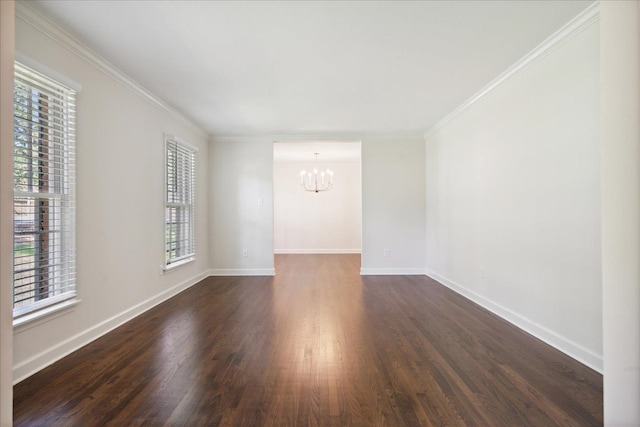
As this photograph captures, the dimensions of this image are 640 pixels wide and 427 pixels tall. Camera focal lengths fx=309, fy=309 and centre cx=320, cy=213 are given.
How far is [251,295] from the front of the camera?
13.8ft

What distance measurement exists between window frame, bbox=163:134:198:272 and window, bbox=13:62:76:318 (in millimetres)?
1526

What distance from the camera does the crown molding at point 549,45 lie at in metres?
2.12

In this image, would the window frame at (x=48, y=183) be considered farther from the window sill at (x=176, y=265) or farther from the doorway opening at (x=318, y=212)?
the doorway opening at (x=318, y=212)

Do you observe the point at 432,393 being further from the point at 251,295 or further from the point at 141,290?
the point at 141,290

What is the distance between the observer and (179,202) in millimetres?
4457

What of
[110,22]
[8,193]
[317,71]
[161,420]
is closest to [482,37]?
[317,71]

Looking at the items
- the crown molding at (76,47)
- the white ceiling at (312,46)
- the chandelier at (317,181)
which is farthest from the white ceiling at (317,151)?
the crown molding at (76,47)

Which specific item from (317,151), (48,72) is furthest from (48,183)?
(317,151)

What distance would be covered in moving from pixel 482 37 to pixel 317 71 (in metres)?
1.41

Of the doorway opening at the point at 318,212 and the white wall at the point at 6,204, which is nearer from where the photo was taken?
the white wall at the point at 6,204

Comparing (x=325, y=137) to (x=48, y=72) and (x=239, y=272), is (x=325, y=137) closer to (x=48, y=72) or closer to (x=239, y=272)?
(x=239, y=272)

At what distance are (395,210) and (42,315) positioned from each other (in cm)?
480

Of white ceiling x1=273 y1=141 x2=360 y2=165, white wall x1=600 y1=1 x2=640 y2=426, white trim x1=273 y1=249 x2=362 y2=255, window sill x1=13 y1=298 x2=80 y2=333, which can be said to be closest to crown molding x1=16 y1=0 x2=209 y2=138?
window sill x1=13 y1=298 x2=80 y2=333

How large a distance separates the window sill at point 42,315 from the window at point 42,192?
3 centimetres
